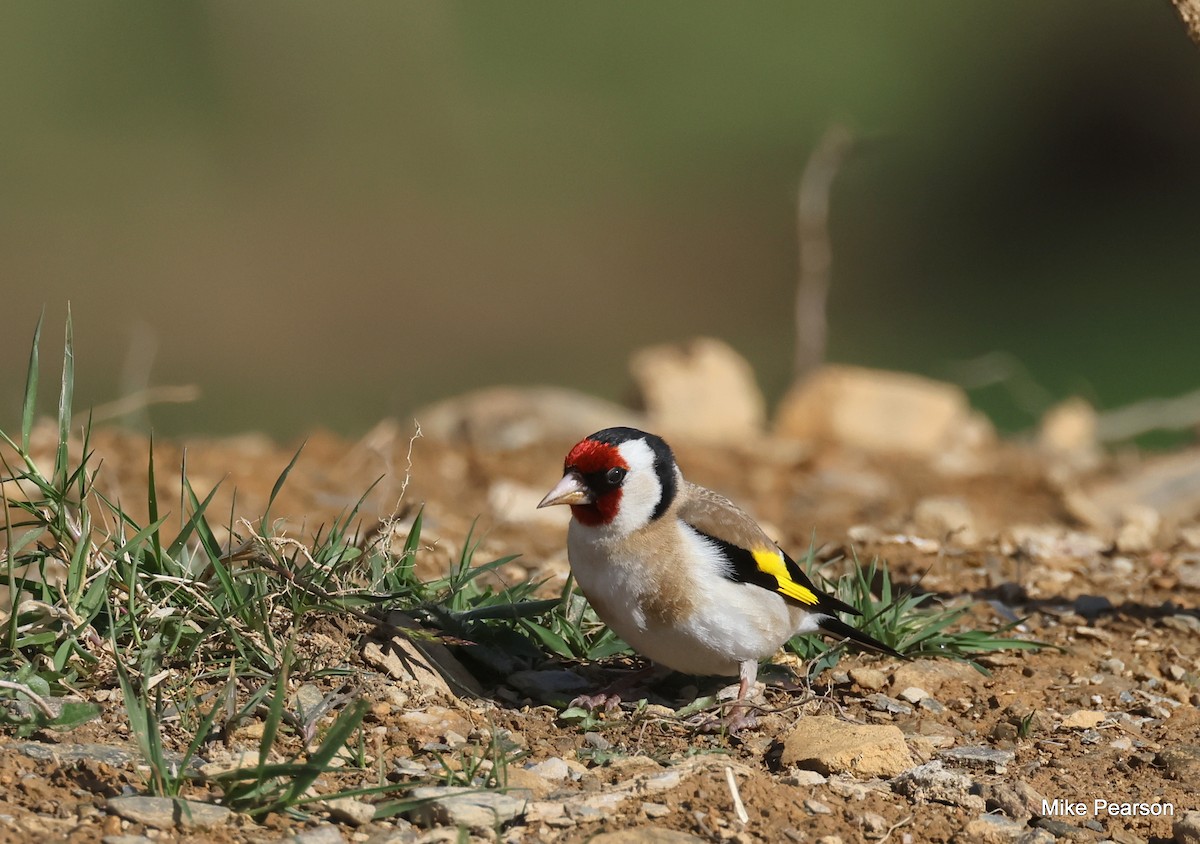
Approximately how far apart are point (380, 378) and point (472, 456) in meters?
12.2

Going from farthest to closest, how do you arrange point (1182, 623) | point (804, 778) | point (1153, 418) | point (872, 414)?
point (872, 414) → point (1153, 418) → point (1182, 623) → point (804, 778)

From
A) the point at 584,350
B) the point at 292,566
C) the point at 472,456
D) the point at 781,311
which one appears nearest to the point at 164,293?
the point at 584,350

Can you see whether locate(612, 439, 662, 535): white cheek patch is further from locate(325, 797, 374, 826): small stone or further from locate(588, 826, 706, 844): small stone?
locate(325, 797, 374, 826): small stone

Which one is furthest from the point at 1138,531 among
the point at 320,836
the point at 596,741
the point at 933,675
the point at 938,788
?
the point at 320,836

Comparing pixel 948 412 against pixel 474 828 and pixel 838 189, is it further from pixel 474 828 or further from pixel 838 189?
pixel 838 189

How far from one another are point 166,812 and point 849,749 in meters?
1.92

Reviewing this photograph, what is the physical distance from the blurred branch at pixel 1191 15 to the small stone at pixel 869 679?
7.90 feet

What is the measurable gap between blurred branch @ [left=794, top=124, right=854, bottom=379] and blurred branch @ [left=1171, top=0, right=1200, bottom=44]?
4045 mm

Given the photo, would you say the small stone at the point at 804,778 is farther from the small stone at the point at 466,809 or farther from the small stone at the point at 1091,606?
the small stone at the point at 1091,606

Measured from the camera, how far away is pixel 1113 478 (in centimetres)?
949

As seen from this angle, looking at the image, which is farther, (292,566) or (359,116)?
(359,116)

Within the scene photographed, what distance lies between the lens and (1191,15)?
204 inches

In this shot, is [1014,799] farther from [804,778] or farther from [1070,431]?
[1070,431]

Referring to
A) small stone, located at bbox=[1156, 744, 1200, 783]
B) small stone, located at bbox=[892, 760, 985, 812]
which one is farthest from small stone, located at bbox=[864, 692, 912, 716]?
small stone, located at bbox=[1156, 744, 1200, 783]
